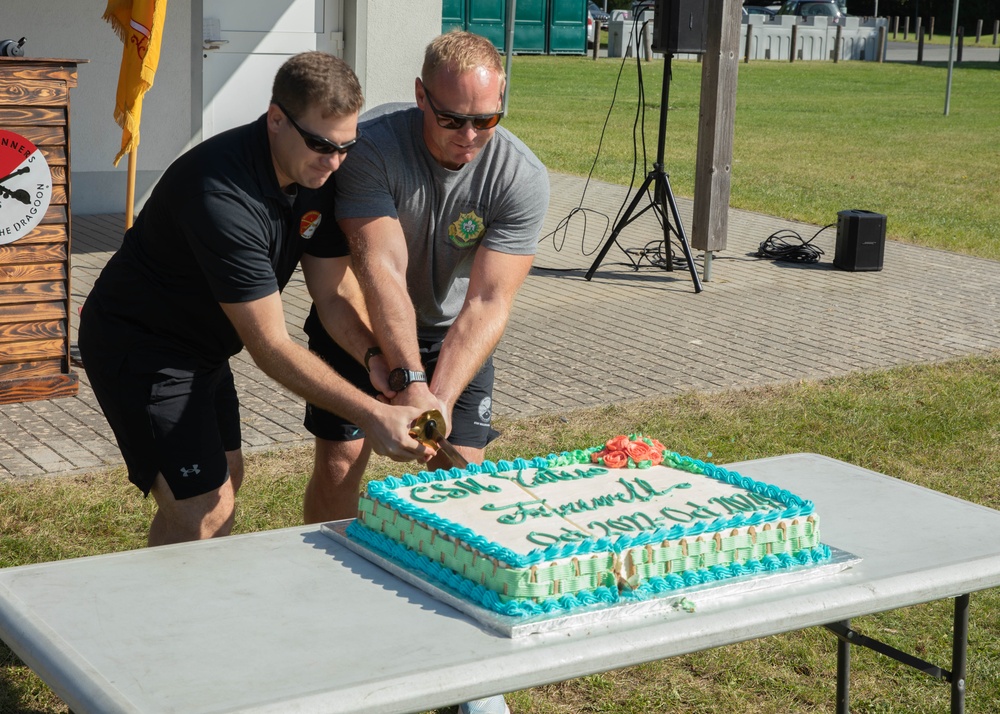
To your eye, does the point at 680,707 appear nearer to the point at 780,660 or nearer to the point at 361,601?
the point at 780,660

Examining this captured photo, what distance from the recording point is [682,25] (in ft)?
29.3

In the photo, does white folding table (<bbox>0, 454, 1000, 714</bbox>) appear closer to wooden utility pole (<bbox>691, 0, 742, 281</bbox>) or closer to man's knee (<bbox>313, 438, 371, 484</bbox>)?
man's knee (<bbox>313, 438, 371, 484</bbox>)

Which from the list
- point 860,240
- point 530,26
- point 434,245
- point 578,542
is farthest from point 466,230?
point 530,26

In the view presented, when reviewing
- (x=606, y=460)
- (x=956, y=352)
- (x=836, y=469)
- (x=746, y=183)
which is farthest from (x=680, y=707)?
(x=746, y=183)

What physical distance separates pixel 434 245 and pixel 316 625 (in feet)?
5.50

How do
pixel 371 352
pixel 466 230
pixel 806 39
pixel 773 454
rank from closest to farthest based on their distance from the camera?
1. pixel 371 352
2. pixel 466 230
3. pixel 773 454
4. pixel 806 39

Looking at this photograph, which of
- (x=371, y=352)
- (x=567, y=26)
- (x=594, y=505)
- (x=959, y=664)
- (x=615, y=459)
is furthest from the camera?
(x=567, y=26)

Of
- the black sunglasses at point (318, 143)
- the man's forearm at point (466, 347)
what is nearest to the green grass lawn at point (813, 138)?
the man's forearm at point (466, 347)

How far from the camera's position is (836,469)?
328 cm

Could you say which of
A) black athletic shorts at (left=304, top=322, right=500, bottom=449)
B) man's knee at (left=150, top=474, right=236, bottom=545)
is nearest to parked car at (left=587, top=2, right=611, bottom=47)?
black athletic shorts at (left=304, top=322, right=500, bottom=449)

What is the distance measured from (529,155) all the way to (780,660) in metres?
1.88

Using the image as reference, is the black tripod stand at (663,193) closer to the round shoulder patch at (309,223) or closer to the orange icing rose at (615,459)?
the round shoulder patch at (309,223)

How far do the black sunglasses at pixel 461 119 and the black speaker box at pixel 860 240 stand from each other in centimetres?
778

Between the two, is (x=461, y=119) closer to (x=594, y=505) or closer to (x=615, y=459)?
(x=615, y=459)
